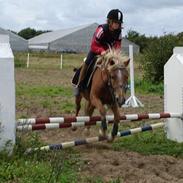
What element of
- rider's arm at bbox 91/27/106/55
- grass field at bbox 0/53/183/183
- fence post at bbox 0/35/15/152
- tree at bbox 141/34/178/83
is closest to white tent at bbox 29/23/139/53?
tree at bbox 141/34/178/83

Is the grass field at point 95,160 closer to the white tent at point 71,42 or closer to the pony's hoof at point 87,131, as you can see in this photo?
the pony's hoof at point 87,131

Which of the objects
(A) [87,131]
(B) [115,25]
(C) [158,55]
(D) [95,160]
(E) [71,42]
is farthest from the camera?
(E) [71,42]

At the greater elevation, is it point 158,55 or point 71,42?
point 71,42

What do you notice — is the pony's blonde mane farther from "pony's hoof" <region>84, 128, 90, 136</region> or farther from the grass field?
"pony's hoof" <region>84, 128, 90, 136</region>

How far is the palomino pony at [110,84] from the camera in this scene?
7.54 m

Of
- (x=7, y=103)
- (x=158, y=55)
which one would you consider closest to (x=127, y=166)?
(x=7, y=103)

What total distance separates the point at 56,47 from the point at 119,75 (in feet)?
260

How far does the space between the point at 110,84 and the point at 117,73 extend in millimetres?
320

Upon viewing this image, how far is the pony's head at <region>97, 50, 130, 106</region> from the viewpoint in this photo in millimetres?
7465

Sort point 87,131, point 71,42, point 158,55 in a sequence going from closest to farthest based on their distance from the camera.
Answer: point 87,131 < point 158,55 < point 71,42

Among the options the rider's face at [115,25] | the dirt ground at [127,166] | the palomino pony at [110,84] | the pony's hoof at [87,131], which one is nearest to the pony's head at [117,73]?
the palomino pony at [110,84]

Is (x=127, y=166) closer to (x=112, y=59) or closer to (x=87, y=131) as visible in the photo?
(x=112, y=59)

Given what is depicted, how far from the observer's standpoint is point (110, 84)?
7891mm

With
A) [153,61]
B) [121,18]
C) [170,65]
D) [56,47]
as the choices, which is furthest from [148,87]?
[56,47]
